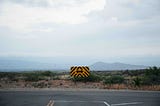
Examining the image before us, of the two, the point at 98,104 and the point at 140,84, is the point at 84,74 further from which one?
the point at 98,104

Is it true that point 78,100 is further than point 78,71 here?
No

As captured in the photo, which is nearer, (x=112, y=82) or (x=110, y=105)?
(x=110, y=105)

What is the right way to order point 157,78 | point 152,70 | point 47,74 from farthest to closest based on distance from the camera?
1. point 47,74
2. point 152,70
3. point 157,78

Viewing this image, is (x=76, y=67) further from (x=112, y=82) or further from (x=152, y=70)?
(x=152, y=70)

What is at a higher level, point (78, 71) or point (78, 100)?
point (78, 71)

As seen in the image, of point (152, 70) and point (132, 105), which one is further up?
point (152, 70)

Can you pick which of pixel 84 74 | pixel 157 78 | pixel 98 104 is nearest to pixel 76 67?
pixel 84 74

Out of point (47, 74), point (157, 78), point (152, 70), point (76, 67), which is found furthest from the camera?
point (47, 74)

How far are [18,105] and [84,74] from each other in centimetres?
1969

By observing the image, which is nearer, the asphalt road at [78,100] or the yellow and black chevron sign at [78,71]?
the asphalt road at [78,100]

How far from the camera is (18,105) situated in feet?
67.5

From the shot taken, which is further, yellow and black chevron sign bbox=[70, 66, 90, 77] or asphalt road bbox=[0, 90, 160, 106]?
yellow and black chevron sign bbox=[70, 66, 90, 77]

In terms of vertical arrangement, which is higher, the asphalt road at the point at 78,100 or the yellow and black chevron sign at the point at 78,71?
the yellow and black chevron sign at the point at 78,71

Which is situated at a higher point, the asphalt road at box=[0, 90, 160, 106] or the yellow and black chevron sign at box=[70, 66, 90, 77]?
the yellow and black chevron sign at box=[70, 66, 90, 77]
